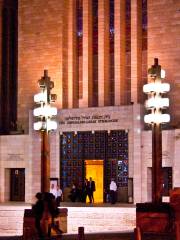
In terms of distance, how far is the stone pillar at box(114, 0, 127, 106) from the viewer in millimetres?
39844

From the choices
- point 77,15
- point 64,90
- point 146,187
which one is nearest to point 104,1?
point 77,15

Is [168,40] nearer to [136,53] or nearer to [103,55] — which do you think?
[136,53]

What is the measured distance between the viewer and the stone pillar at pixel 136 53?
1554 inches

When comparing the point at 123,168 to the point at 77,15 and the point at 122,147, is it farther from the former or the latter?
the point at 77,15

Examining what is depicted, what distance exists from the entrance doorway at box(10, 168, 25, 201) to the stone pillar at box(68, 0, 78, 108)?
4.83 metres

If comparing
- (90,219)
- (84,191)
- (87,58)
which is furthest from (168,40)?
(90,219)

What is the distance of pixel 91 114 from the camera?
1553 inches

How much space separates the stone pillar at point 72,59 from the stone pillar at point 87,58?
67 cm

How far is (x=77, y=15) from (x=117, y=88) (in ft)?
18.2

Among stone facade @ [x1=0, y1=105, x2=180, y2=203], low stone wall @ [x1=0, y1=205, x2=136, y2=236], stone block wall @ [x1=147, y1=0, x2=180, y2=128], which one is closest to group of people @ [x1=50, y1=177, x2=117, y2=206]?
stone facade @ [x1=0, y1=105, x2=180, y2=203]

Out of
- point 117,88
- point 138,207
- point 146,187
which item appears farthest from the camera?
point 117,88

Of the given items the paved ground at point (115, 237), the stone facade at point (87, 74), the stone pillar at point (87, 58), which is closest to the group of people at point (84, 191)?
the stone facade at point (87, 74)

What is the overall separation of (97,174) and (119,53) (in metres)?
6.71

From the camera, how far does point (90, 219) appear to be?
113 ft
